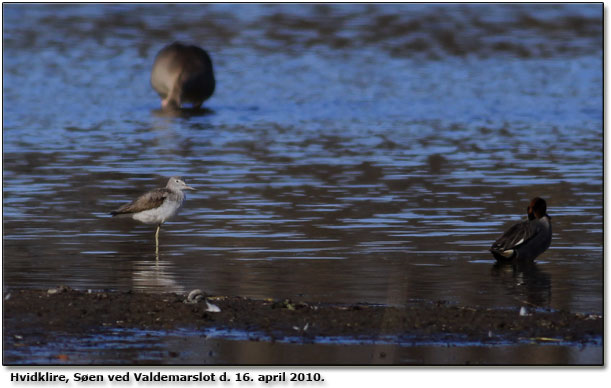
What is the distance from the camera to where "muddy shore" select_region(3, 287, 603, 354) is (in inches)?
379

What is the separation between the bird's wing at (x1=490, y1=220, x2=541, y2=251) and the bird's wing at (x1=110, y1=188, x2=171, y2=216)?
11.7 feet

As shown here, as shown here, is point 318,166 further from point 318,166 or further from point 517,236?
point 517,236

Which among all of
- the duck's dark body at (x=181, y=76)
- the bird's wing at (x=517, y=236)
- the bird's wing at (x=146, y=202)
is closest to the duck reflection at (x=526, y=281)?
the bird's wing at (x=517, y=236)

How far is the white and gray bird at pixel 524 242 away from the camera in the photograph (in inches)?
508

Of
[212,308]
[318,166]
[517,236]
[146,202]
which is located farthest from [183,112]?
[212,308]

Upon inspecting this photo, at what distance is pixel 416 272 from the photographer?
12.3 m

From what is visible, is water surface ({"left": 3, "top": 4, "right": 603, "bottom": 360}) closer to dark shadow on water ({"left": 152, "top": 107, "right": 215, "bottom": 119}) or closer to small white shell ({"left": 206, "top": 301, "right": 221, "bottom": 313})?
dark shadow on water ({"left": 152, "top": 107, "right": 215, "bottom": 119})

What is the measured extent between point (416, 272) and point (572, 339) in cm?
295

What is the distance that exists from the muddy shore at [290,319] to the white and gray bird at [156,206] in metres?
3.74

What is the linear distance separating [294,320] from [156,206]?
15.6 feet

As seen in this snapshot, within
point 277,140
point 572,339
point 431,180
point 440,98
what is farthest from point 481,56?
point 572,339

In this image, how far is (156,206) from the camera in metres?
14.5

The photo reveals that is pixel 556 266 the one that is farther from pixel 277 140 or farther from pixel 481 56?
pixel 481 56

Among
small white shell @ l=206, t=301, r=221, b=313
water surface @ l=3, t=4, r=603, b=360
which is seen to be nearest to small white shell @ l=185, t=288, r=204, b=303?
small white shell @ l=206, t=301, r=221, b=313
